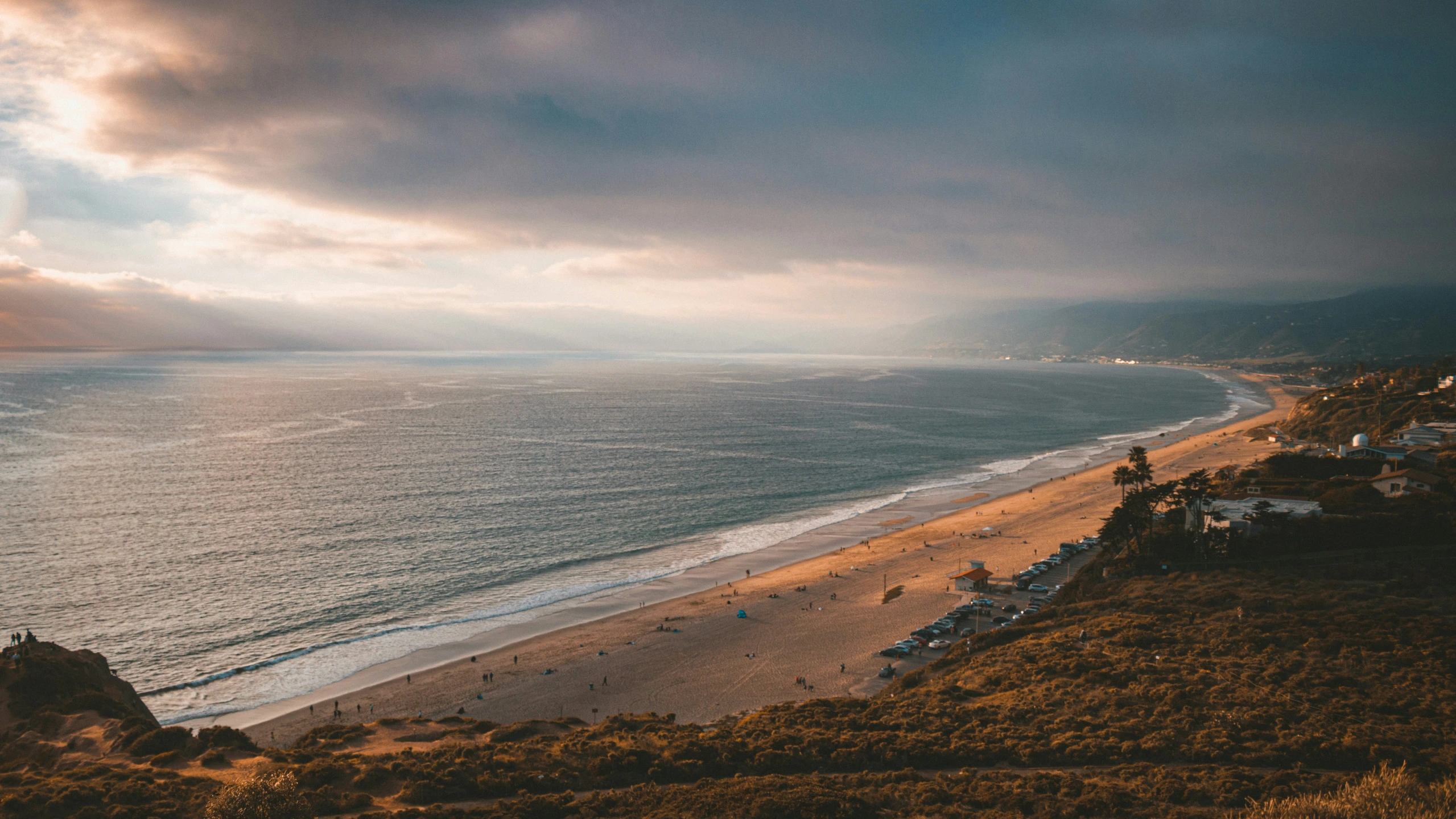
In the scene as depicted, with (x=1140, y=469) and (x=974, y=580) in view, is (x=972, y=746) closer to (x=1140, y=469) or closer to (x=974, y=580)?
(x=974, y=580)

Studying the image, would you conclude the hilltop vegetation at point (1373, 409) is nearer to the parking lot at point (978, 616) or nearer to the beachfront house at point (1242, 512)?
the beachfront house at point (1242, 512)

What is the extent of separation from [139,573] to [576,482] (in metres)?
44.1

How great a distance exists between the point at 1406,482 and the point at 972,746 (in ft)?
149

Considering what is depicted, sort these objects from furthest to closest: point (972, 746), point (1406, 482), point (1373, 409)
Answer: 1. point (1373, 409)
2. point (1406, 482)
3. point (972, 746)

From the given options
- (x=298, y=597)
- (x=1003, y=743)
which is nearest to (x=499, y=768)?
(x=1003, y=743)

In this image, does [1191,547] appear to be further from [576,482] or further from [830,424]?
[830,424]

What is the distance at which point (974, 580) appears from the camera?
5147 centimetres

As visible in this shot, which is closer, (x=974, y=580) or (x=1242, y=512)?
(x=1242, y=512)

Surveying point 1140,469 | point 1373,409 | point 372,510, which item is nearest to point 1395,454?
point 1140,469

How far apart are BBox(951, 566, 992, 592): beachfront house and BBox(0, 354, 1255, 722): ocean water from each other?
20.8 m

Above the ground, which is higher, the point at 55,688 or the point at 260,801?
the point at 260,801

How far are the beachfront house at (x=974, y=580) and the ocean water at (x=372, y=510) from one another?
2076 centimetres

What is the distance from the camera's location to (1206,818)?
59.5ft

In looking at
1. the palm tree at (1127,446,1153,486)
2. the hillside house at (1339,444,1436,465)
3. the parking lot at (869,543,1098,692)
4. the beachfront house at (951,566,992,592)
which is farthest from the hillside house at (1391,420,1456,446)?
the beachfront house at (951,566,992,592)
